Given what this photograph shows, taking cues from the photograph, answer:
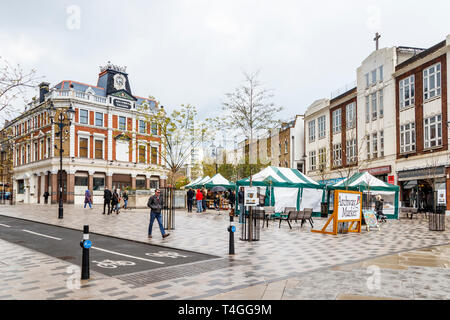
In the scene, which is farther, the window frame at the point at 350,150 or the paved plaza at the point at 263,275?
the window frame at the point at 350,150

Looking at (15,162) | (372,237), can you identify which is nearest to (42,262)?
(372,237)

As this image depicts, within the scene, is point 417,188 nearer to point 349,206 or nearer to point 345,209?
point 349,206

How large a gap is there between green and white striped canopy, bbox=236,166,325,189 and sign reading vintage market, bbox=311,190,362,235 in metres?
7.46

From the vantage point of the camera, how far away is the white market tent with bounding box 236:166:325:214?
23.6 m

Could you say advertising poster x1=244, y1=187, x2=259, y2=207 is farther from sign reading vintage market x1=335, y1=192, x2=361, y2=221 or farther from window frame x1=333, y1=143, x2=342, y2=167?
window frame x1=333, y1=143, x2=342, y2=167

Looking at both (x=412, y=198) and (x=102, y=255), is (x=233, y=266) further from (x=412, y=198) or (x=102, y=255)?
(x=412, y=198)

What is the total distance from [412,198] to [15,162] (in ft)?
183

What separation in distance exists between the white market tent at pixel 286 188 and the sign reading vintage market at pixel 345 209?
7.48 m

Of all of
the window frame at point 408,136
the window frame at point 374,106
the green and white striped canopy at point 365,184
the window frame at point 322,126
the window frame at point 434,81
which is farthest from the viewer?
the window frame at point 322,126

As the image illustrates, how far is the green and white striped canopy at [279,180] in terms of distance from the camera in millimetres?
23406

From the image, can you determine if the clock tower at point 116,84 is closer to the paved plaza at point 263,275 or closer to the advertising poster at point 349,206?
the advertising poster at point 349,206

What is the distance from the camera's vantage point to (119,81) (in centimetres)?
5400

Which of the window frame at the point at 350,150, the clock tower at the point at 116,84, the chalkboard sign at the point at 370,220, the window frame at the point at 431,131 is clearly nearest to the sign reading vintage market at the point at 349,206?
the chalkboard sign at the point at 370,220

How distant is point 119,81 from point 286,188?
37.4m
